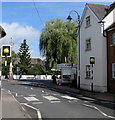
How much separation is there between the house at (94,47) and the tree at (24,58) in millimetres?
47624

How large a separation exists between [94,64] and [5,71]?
46557 millimetres

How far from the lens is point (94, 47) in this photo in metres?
22.0

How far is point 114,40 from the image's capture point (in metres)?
20.0

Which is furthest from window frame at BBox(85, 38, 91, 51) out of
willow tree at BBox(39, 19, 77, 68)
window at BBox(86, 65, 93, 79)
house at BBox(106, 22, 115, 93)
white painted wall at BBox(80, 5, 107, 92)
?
willow tree at BBox(39, 19, 77, 68)

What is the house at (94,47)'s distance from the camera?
20.8m

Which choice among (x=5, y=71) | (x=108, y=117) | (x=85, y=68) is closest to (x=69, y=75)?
(x=85, y=68)

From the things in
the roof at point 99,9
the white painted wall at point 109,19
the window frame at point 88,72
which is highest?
the roof at point 99,9

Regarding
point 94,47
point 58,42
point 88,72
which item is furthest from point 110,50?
point 58,42

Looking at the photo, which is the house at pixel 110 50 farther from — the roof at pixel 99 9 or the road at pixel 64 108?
the road at pixel 64 108

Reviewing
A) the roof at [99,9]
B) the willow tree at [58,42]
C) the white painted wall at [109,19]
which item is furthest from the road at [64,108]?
the willow tree at [58,42]

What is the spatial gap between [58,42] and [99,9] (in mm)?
13550

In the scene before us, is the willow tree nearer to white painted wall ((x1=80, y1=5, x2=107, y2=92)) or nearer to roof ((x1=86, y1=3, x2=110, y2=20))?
white painted wall ((x1=80, y1=5, x2=107, y2=92))

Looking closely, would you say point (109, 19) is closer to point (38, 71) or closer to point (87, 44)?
point (87, 44)

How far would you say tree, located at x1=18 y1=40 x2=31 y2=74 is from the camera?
71.0 metres
